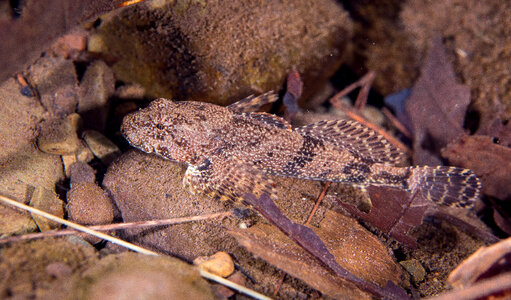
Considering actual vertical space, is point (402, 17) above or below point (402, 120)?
above

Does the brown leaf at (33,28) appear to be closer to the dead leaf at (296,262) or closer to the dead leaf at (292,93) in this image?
the dead leaf at (296,262)

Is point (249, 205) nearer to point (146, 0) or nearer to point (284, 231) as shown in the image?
point (284, 231)

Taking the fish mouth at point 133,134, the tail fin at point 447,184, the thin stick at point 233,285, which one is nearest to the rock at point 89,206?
the fish mouth at point 133,134

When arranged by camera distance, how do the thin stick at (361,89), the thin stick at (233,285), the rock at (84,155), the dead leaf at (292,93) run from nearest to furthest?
the thin stick at (233,285), the rock at (84,155), the dead leaf at (292,93), the thin stick at (361,89)

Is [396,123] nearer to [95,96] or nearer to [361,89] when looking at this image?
[361,89]

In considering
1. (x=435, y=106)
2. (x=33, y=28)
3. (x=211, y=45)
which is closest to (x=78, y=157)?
(x=33, y=28)

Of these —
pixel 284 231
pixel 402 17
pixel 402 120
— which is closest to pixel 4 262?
pixel 284 231
